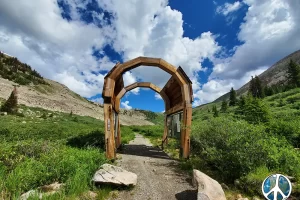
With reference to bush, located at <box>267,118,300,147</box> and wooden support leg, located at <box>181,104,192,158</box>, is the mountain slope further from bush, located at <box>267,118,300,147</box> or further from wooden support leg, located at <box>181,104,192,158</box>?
bush, located at <box>267,118,300,147</box>

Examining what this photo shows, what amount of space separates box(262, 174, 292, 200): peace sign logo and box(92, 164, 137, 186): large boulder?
4228 millimetres

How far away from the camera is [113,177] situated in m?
6.84

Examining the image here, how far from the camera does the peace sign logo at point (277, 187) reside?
3354 mm

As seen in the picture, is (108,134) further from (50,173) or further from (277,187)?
(277,187)

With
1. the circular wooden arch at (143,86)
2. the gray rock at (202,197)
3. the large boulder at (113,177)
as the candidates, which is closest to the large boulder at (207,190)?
the gray rock at (202,197)

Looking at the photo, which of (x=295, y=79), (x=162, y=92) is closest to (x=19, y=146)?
(x=162, y=92)

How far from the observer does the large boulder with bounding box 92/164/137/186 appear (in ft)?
21.9

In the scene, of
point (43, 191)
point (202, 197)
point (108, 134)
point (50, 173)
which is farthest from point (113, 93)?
point (202, 197)

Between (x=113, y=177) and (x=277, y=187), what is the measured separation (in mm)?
4581

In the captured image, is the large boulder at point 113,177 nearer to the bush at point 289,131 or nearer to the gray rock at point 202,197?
the gray rock at point 202,197

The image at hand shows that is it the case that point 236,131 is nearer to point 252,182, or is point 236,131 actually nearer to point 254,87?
point 252,182

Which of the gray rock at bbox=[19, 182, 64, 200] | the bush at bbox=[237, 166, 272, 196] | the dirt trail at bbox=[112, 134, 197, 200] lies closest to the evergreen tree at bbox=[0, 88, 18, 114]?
the dirt trail at bbox=[112, 134, 197, 200]

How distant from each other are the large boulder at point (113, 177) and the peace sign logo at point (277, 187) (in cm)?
423

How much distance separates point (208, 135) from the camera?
8953 mm
